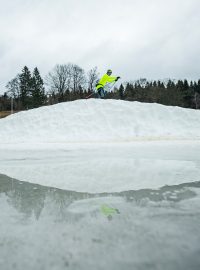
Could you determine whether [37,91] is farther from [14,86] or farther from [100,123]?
[100,123]

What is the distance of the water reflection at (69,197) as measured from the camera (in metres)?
3.02

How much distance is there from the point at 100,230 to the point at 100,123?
14127mm

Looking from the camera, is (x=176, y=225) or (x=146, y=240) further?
(x=176, y=225)

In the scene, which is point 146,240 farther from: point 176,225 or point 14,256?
point 14,256

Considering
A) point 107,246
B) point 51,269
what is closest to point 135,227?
point 107,246

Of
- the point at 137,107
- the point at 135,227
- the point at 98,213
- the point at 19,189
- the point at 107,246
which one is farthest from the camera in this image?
the point at 137,107

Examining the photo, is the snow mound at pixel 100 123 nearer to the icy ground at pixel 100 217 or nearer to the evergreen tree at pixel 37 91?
the icy ground at pixel 100 217

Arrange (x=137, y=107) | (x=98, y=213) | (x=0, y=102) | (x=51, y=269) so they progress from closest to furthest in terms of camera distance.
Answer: (x=51, y=269) → (x=98, y=213) → (x=137, y=107) → (x=0, y=102)

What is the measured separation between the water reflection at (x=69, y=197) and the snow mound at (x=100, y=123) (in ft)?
33.6

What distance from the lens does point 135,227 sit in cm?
239

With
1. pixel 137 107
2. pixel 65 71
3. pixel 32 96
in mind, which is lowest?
pixel 137 107

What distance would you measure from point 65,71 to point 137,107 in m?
52.9

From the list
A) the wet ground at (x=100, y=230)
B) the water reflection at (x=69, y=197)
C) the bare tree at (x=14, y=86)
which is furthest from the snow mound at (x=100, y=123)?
the bare tree at (x=14, y=86)

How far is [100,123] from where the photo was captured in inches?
645
